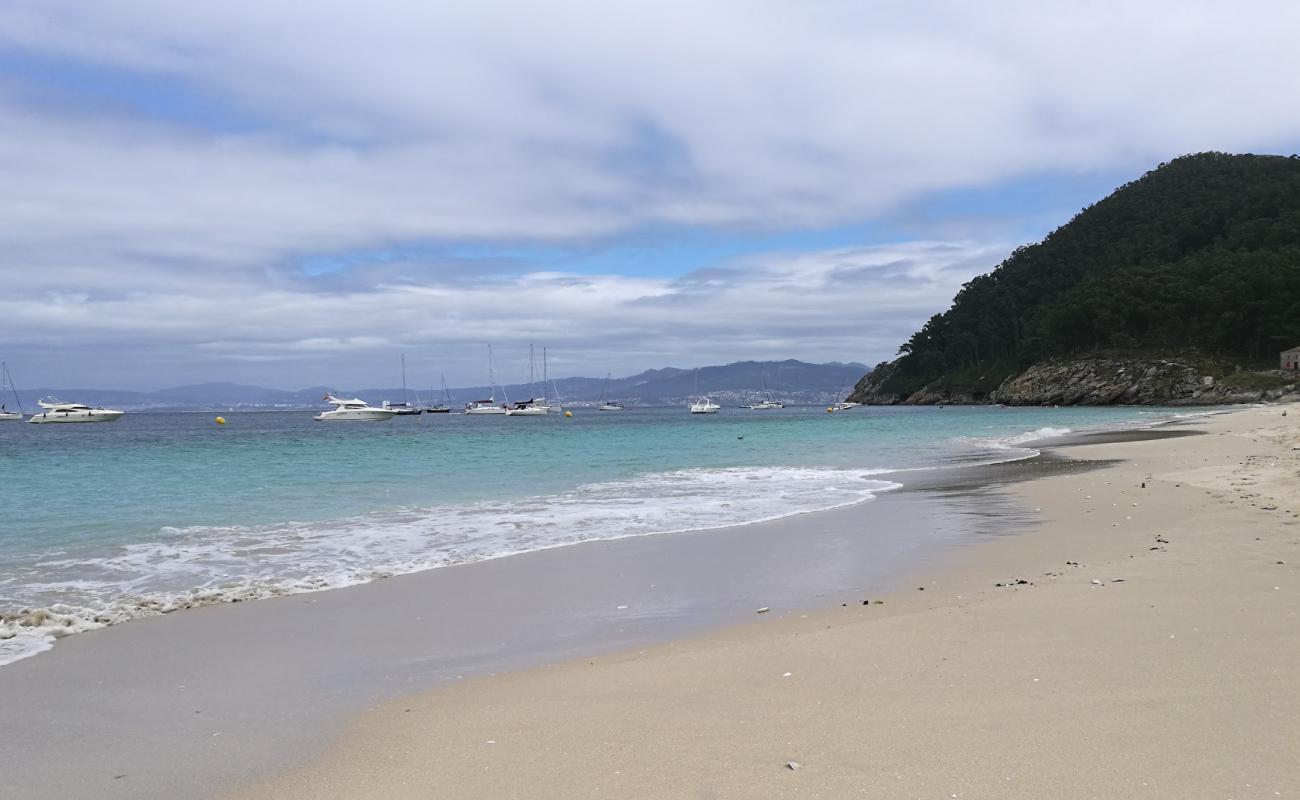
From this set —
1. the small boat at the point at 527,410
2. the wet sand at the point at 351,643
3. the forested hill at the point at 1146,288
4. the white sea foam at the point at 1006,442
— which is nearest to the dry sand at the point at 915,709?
the wet sand at the point at 351,643

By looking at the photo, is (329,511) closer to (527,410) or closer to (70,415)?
(70,415)

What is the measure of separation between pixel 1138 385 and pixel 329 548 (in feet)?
361

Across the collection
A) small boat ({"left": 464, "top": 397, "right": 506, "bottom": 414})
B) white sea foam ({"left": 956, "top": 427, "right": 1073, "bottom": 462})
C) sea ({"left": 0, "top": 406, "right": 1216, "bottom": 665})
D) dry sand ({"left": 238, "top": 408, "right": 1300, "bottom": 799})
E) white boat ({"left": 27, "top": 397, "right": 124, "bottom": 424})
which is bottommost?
white sea foam ({"left": 956, "top": 427, "right": 1073, "bottom": 462})

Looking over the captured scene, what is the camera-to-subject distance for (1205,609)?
6445 millimetres

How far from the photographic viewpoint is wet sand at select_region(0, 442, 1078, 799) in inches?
185

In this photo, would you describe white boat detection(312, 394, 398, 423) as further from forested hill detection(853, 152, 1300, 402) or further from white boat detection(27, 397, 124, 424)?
forested hill detection(853, 152, 1300, 402)

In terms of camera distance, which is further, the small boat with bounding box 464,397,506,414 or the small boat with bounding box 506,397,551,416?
the small boat with bounding box 464,397,506,414

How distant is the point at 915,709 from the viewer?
470 cm

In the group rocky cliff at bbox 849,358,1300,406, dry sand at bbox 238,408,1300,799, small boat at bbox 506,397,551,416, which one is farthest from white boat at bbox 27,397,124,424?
dry sand at bbox 238,408,1300,799

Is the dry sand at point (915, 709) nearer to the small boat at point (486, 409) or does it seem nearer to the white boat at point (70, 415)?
the white boat at point (70, 415)

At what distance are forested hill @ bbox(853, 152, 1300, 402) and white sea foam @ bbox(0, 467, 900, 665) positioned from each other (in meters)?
107

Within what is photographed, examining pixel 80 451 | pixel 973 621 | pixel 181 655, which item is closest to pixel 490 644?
pixel 181 655

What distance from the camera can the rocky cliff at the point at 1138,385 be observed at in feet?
289

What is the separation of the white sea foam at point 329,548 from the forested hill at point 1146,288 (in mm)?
106539
